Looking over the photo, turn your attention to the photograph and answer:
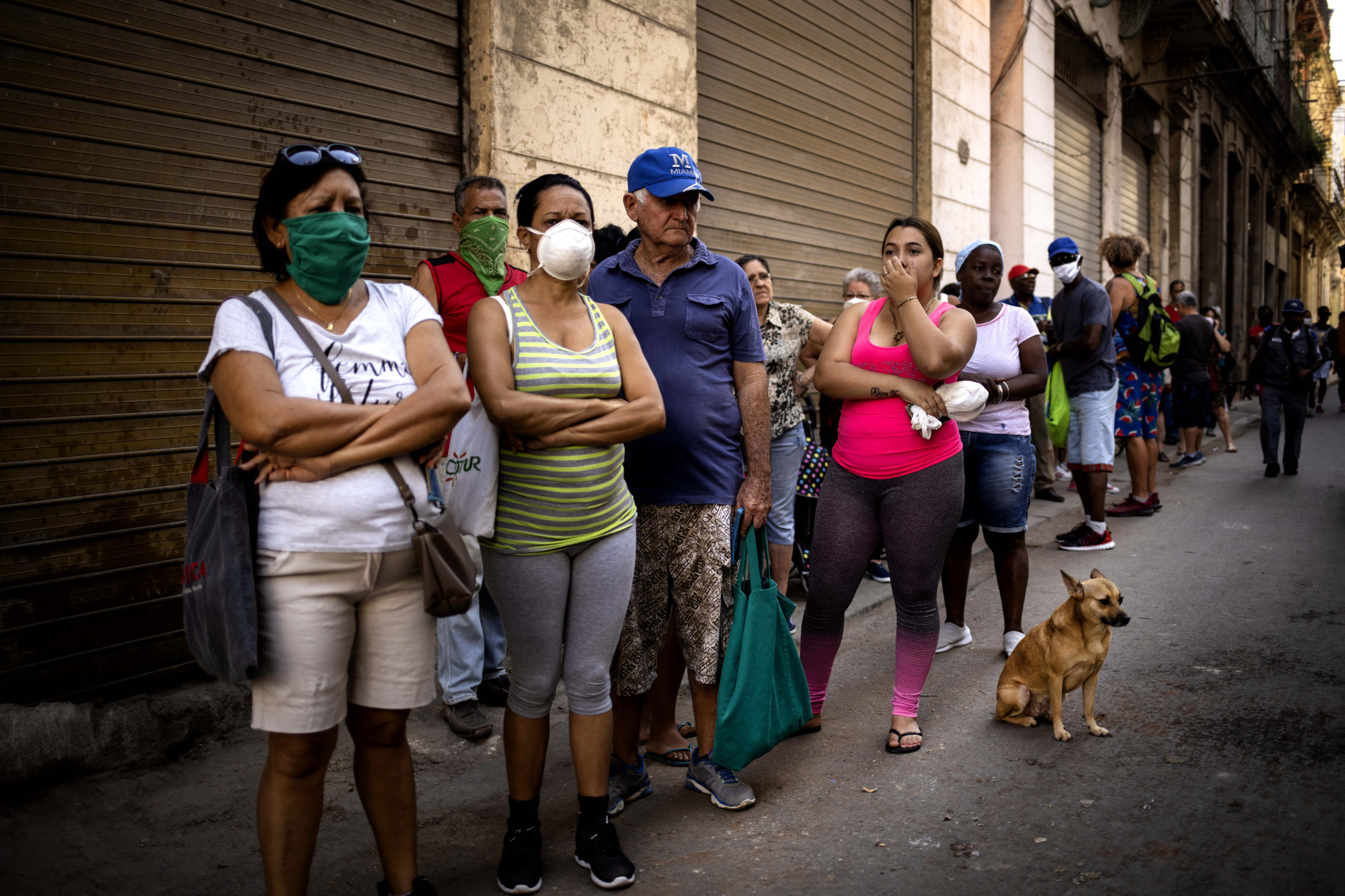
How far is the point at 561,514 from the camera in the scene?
8.94ft

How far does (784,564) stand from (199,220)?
3.22 metres

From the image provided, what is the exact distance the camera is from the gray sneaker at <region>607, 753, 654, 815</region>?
130 inches

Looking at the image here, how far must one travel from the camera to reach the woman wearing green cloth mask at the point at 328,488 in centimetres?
225

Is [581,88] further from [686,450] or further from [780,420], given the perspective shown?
[686,450]

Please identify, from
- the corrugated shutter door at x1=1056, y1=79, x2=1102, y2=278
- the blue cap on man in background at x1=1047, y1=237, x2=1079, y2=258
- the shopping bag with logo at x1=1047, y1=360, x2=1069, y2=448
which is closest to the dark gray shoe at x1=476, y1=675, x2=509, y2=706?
the shopping bag with logo at x1=1047, y1=360, x2=1069, y2=448

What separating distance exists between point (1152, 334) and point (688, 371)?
6402mm

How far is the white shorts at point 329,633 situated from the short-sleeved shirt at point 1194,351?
431 inches

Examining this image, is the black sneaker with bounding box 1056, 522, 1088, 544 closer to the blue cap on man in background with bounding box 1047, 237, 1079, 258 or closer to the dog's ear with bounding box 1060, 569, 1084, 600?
the blue cap on man in background with bounding box 1047, 237, 1079, 258

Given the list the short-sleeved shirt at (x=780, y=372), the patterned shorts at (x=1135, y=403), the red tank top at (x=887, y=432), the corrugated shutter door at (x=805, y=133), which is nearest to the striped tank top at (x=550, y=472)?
the red tank top at (x=887, y=432)

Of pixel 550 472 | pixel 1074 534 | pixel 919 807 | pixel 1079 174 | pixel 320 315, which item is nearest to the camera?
pixel 320 315

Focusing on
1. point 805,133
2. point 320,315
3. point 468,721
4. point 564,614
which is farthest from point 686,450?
point 805,133

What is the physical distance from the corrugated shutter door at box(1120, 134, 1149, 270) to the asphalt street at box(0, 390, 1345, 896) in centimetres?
1499

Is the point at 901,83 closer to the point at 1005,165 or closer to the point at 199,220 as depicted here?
the point at 1005,165

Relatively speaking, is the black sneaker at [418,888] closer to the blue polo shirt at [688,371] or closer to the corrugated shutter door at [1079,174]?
the blue polo shirt at [688,371]
